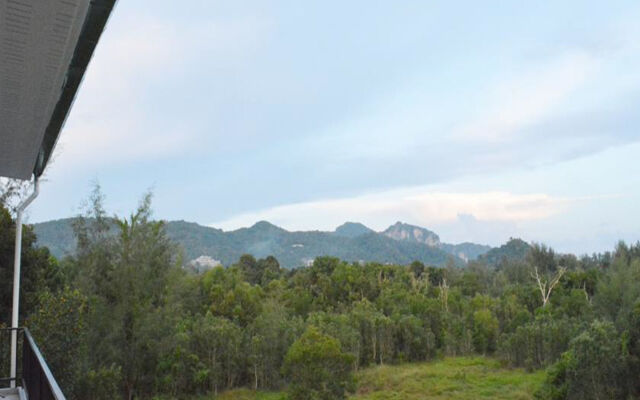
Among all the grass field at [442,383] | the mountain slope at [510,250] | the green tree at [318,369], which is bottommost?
the grass field at [442,383]

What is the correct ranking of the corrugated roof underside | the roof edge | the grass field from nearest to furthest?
the corrugated roof underside → the roof edge → the grass field

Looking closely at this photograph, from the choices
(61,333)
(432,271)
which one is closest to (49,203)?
(61,333)

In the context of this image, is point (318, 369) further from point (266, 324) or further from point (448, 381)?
point (448, 381)

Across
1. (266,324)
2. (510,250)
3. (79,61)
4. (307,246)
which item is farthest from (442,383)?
(307,246)

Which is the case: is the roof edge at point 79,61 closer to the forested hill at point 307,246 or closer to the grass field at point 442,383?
the grass field at point 442,383

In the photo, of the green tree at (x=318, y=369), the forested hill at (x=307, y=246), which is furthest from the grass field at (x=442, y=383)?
the forested hill at (x=307, y=246)

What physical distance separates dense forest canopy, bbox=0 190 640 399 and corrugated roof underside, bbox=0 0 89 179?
4.19 m

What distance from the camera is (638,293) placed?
20.1 m

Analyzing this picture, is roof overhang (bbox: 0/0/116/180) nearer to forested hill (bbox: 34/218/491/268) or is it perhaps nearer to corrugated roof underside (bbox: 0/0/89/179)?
corrugated roof underside (bbox: 0/0/89/179)

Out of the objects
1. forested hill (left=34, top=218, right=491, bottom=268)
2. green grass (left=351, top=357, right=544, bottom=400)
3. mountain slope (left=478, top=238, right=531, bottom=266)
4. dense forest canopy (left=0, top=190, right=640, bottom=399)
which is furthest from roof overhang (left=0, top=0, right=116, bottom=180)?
forested hill (left=34, top=218, right=491, bottom=268)

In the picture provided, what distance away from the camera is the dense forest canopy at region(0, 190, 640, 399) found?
9.79 metres

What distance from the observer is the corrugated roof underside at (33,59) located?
70.0 inches

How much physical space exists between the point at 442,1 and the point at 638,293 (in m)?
15.4

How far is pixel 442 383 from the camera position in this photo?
17.0m
